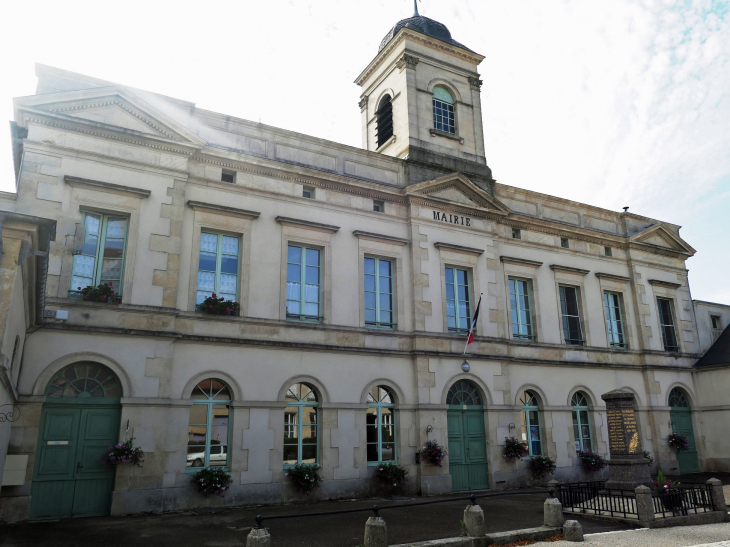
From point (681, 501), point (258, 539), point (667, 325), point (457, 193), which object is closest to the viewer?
point (258, 539)

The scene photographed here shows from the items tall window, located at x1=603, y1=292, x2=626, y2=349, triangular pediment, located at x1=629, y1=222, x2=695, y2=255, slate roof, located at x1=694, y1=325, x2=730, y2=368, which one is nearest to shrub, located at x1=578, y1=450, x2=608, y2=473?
tall window, located at x1=603, y1=292, x2=626, y2=349

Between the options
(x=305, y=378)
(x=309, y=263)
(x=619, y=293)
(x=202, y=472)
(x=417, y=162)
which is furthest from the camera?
(x=619, y=293)

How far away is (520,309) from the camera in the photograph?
59.4ft

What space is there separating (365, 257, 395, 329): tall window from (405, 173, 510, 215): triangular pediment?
231 cm

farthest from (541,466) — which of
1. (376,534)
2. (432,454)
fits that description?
(376,534)

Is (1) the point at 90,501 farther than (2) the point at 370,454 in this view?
No

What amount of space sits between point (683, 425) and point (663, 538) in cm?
1267

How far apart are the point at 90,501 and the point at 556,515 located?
856 cm

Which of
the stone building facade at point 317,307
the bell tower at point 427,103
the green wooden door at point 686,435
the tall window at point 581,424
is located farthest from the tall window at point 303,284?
the green wooden door at point 686,435

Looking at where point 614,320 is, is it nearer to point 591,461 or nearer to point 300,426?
point 591,461

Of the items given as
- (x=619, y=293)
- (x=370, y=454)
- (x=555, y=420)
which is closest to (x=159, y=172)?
(x=370, y=454)

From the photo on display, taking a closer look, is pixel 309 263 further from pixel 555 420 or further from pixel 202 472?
pixel 555 420

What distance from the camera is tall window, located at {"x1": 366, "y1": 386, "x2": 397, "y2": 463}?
14.3 meters

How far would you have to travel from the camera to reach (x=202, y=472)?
11836 millimetres
